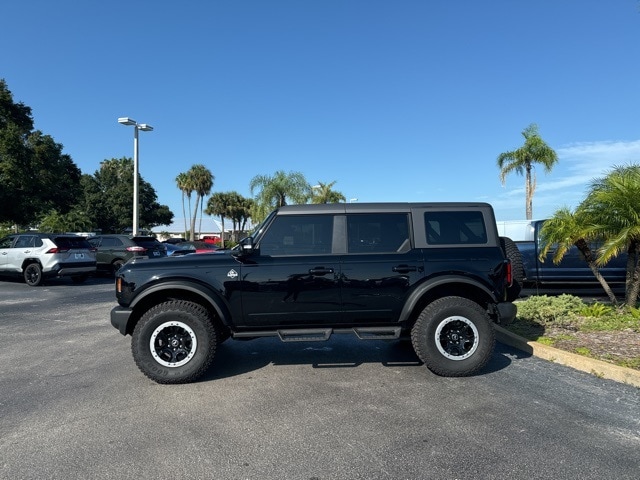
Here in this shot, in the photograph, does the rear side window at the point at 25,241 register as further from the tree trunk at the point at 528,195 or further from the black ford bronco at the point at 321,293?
the tree trunk at the point at 528,195

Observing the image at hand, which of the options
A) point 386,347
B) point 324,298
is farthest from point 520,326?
point 324,298

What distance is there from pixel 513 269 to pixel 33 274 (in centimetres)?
1422

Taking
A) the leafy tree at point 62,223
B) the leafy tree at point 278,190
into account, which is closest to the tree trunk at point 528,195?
the leafy tree at point 278,190

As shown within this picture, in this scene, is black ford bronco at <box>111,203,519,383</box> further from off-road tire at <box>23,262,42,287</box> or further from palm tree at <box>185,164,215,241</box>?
palm tree at <box>185,164,215,241</box>

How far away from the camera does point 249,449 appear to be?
3277mm

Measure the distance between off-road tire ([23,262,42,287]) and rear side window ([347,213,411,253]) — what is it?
12567mm

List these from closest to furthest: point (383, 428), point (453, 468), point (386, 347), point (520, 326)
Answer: point (453, 468) → point (383, 428) → point (386, 347) → point (520, 326)

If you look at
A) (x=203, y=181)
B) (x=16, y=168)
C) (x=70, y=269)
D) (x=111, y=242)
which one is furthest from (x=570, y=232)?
(x=203, y=181)

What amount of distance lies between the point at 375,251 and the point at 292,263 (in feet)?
3.22

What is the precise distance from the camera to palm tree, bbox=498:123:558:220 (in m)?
25.7

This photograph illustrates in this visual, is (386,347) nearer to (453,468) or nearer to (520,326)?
(520,326)

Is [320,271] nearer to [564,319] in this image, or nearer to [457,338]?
[457,338]

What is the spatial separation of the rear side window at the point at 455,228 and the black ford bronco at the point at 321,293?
0.09ft

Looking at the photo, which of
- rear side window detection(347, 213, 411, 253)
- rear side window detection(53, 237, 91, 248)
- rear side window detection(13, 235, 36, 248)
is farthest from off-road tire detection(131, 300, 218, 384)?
rear side window detection(13, 235, 36, 248)
